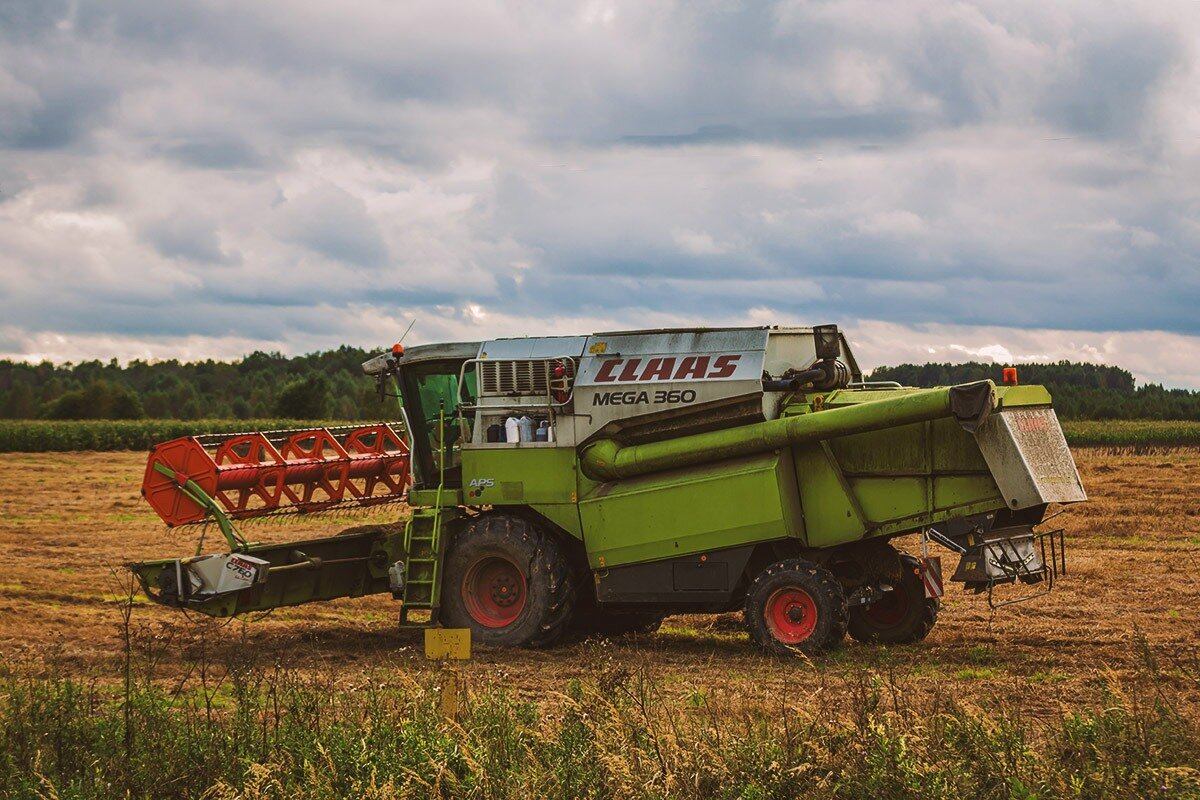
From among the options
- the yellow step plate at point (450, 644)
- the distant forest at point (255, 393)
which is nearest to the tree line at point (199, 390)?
the distant forest at point (255, 393)

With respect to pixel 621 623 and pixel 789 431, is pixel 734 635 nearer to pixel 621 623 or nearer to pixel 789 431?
pixel 621 623

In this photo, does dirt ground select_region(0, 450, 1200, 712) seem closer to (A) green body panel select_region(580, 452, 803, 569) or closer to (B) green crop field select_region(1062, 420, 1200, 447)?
(A) green body panel select_region(580, 452, 803, 569)

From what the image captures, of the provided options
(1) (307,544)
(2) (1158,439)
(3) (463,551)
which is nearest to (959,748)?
(3) (463,551)

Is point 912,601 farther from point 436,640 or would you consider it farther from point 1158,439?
point 1158,439

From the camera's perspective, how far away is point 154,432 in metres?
56.8

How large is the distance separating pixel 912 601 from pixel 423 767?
735 centimetres

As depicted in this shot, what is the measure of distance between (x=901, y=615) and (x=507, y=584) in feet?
13.3

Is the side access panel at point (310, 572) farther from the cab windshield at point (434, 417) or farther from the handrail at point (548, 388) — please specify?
A: the handrail at point (548, 388)

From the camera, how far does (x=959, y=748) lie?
731cm

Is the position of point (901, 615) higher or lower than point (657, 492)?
lower

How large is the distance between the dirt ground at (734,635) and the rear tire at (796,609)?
0.79 feet

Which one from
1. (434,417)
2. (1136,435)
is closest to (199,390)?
(1136,435)

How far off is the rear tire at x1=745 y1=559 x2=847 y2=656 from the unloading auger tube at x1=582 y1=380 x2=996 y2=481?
47.2 inches

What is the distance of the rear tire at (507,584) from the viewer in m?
13.7
